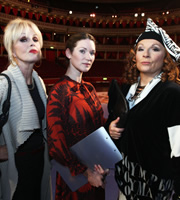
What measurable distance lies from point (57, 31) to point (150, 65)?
55.3 ft

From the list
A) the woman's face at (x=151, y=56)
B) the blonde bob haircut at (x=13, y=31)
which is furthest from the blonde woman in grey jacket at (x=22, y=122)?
the woman's face at (x=151, y=56)

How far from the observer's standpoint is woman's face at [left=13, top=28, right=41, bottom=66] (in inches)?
55.2

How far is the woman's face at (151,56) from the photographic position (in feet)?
4.05

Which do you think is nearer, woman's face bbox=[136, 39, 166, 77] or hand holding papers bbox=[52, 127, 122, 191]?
hand holding papers bbox=[52, 127, 122, 191]

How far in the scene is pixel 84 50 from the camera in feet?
4.62

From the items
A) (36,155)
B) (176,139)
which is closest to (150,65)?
(176,139)

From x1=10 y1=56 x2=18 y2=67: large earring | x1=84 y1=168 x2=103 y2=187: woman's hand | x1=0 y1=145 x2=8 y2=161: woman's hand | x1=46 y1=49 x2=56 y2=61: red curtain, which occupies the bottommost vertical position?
x1=84 y1=168 x2=103 y2=187: woman's hand

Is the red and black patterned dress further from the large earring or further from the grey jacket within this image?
the large earring

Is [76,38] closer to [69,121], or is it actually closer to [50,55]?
[69,121]

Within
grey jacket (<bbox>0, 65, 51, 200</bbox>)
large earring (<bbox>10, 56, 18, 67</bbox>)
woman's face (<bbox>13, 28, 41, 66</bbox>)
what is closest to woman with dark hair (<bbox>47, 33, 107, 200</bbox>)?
grey jacket (<bbox>0, 65, 51, 200</bbox>)

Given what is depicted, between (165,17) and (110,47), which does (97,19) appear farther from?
(165,17)

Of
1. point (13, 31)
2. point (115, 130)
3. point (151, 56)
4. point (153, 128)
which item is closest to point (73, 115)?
point (115, 130)

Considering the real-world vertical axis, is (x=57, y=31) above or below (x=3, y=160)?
above

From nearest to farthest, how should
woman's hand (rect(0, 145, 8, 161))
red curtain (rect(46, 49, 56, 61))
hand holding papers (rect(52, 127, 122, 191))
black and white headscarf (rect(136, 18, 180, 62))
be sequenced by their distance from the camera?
hand holding papers (rect(52, 127, 122, 191))
black and white headscarf (rect(136, 18, 180, 62))
woman's hand (rect(0, 145, 8, 161))
red curtain (rect(46, 49, 56, 61))
